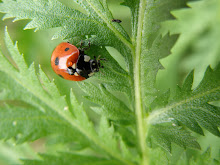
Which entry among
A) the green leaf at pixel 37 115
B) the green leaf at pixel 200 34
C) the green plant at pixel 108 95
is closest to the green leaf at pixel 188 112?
the green plant at pixel 108 95

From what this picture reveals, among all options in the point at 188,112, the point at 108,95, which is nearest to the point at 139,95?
the point at 108,95

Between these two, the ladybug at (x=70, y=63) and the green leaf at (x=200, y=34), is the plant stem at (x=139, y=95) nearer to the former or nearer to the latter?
the ladybug at (x=70, y=63)

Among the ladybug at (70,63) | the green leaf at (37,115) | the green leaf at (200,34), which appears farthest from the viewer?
the green leaf at (200,34)

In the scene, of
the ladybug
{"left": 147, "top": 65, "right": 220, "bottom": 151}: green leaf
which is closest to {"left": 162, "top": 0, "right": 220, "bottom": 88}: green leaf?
the ladybug

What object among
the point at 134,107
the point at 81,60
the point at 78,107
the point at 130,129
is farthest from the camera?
the point at 81,60

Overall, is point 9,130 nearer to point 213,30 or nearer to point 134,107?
point 134,107

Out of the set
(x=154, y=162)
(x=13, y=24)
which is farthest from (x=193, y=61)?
(x=13, y=24)

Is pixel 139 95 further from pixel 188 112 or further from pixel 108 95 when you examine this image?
pixel 188 112
